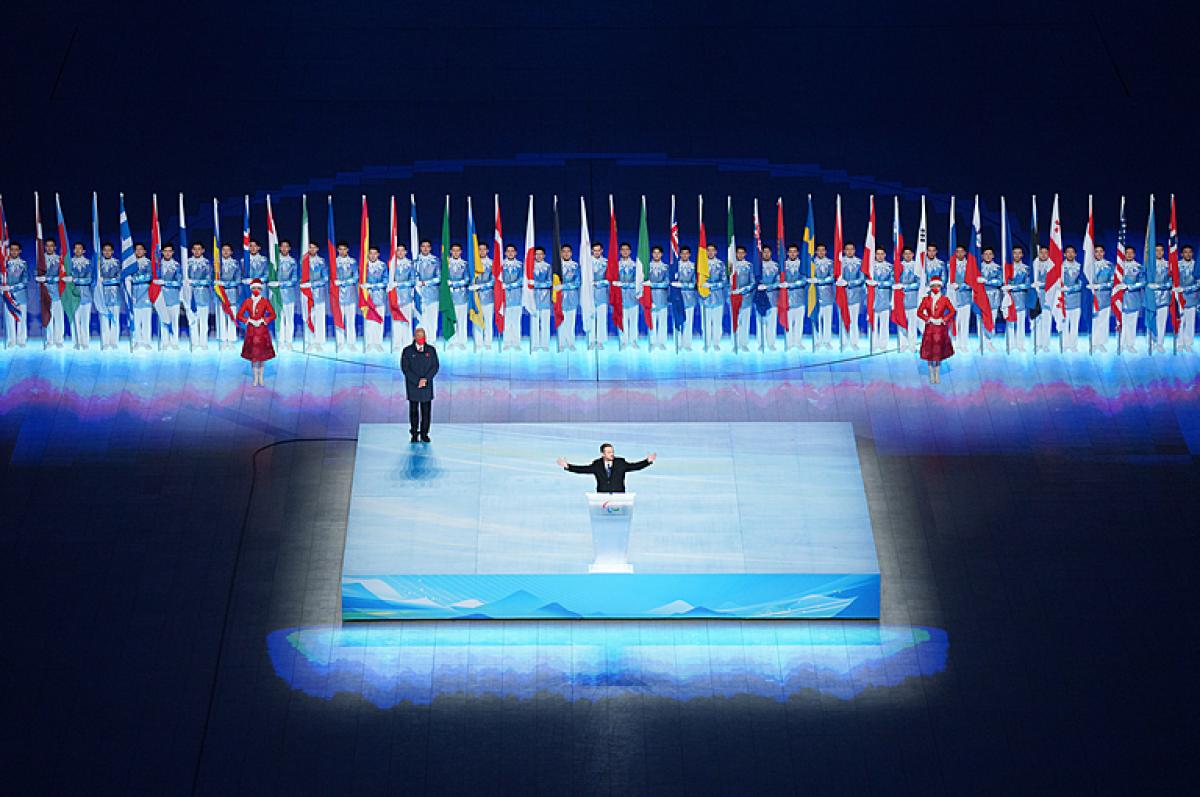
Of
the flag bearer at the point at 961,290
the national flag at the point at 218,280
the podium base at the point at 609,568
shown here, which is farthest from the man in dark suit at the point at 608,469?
the national flag at the point at 218,280

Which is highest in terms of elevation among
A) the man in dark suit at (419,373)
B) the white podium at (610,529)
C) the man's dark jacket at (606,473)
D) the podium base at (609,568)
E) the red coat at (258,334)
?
the red coat at (258,334)

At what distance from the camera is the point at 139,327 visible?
2652 cm

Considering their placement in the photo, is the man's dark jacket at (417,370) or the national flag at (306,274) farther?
the national flag at (306,274)

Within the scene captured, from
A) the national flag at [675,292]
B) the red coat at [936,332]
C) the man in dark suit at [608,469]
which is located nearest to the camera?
the man in dark suit at [608,469]

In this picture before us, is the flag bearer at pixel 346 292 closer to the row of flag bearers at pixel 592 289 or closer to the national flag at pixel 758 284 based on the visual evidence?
the row of flag bearers at pixel 592 289

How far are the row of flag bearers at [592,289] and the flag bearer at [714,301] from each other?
2 centimetres

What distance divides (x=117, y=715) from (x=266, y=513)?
3.04m

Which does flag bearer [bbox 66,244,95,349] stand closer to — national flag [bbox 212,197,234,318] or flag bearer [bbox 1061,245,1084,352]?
national flag [bbox 212,197,234,318]

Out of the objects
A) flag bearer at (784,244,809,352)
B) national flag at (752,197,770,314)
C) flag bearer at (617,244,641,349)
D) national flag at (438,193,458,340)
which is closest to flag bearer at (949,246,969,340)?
flag bearer at (784,244,809,352)

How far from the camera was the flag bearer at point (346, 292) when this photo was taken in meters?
26.4

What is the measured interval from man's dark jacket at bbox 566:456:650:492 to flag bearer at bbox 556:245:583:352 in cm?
449

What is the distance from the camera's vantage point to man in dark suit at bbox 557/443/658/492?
72.4 ft

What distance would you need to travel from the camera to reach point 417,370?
23.4m

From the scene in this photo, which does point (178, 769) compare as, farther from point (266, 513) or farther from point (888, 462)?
point (888, 462)
